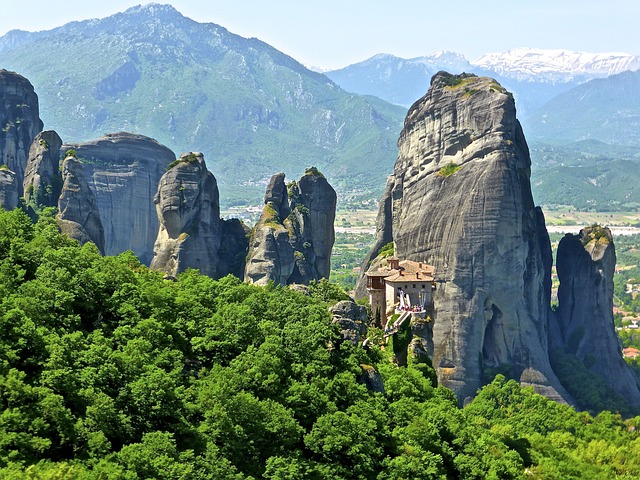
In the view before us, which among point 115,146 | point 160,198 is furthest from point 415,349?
point 115,146

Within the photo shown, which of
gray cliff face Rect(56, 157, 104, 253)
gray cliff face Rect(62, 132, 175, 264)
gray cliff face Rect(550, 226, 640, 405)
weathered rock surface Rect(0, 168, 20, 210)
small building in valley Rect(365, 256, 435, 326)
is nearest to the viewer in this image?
small building in valley Rect(365, 256, 435, 326)

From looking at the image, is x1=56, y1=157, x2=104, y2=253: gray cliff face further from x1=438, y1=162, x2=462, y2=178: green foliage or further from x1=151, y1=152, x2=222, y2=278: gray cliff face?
x1=438, y1=162, x2=462, y2=178: green foliage

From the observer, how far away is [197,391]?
43.3 meters

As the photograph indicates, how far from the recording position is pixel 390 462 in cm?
4394

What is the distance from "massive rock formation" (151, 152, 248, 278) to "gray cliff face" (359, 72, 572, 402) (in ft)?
54.3

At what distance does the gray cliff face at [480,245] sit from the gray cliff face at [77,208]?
26.7 metres

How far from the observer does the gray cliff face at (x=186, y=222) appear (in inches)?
3593

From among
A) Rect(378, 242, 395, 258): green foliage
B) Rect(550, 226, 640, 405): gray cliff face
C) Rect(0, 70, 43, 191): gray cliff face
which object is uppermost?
Rect(0, 70, 43, 191): gray cliff face

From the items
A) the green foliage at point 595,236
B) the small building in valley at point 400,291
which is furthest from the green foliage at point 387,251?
the small building in valley at point 400,291

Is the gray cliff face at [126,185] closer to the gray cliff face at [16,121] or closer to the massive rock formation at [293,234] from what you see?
the gray cliff face at [16,121]

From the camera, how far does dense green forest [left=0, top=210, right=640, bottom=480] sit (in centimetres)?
3766

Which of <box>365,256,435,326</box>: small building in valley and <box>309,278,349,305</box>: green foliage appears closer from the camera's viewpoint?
<box>309,278,349,305</box>: green foliage

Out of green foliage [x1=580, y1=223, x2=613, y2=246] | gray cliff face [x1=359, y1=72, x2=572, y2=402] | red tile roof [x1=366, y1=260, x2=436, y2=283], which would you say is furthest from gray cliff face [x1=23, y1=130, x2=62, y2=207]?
green foliage [x1=580, y1=223, x2=613, y2=246]

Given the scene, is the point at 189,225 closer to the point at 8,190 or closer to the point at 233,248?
the point at 233,248
